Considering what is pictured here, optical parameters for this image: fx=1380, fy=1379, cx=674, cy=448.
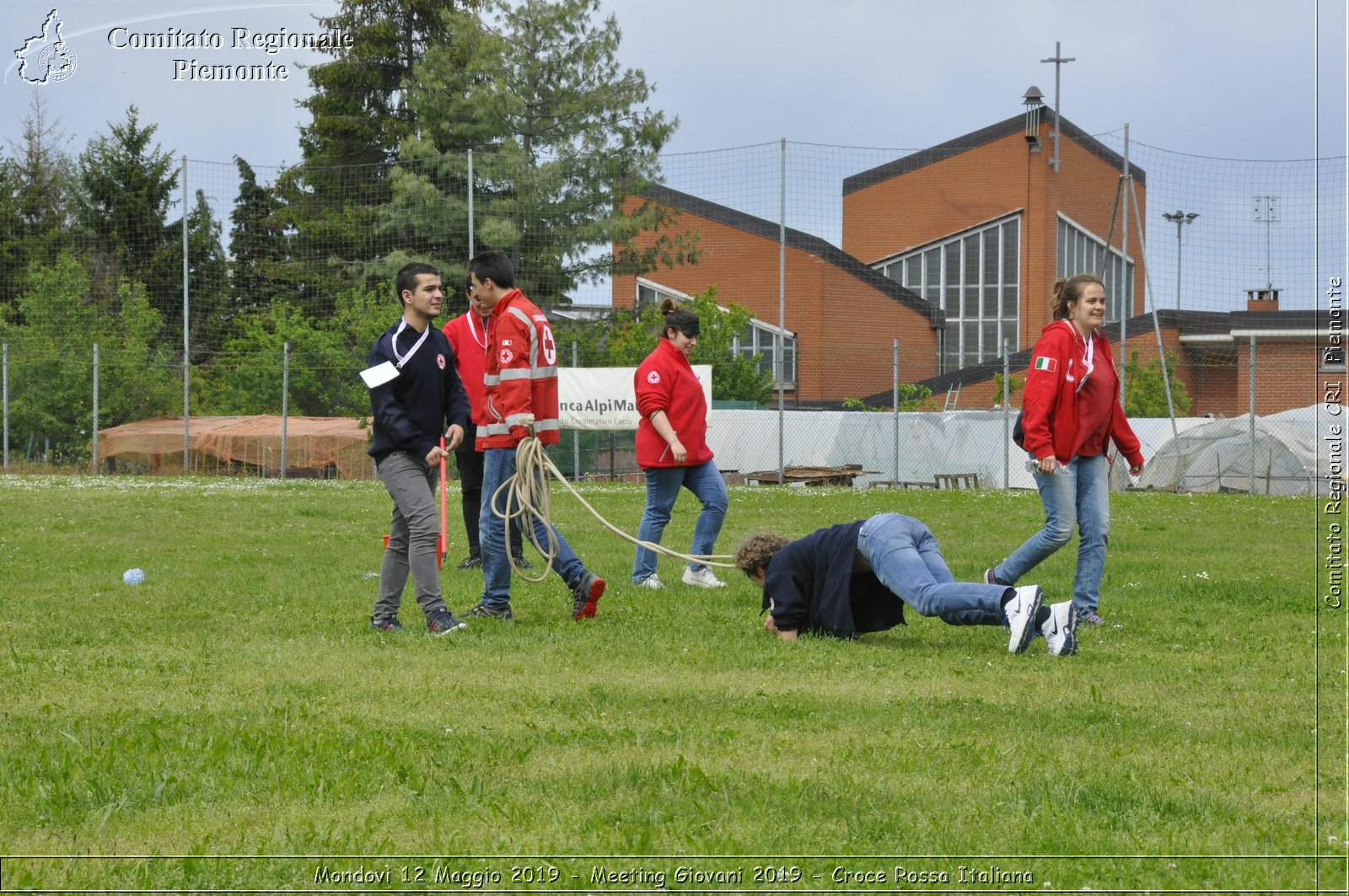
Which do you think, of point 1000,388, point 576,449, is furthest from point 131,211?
point 1000,388

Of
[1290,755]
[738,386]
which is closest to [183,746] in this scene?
[1290,755]

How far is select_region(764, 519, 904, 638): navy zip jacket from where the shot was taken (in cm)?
618

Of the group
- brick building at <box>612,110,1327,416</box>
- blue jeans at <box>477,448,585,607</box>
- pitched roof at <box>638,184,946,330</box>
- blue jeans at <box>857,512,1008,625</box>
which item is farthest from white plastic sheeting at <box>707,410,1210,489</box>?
blue jeans at <box>857,512,1008,625</box>

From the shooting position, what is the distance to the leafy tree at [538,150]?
83.3 ft

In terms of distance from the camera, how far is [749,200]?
23.7 metres

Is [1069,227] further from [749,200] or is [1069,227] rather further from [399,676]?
[399,676]

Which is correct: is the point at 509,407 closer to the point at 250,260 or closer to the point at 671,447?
the point at 671,447

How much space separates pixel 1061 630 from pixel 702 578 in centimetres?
302

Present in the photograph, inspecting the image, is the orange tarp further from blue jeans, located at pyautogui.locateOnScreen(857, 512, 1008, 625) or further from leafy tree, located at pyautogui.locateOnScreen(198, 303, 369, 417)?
blue jeans, located at pyautogui.locateOnScreen(857, 512, 1008, 625)

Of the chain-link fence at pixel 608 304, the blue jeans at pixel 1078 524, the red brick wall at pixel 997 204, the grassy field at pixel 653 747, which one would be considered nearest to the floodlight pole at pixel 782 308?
the chain-link fence at pixel 608 304

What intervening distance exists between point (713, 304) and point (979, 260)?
14.1m

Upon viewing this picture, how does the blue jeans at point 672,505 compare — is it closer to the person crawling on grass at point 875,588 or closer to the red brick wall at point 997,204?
the person crawling on grass at point 875,588

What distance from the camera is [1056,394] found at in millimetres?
6844

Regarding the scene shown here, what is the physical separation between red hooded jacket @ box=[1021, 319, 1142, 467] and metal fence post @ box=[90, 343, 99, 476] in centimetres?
2053
